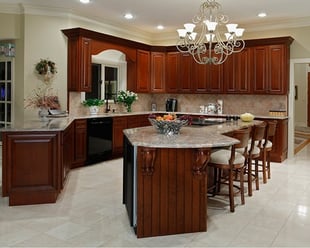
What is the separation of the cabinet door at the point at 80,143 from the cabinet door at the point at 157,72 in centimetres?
268

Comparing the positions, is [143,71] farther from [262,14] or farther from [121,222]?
[121,222]

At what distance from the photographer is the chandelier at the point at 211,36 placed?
4.79 metres

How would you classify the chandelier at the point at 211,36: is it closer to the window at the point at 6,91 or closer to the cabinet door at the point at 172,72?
the cabinet door at the point at 172,72

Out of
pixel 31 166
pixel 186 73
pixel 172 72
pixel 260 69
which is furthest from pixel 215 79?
pixel 31 166

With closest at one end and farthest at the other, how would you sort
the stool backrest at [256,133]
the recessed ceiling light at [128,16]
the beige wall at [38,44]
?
the stool backrest at [256,133] → the beige wall at [38,44] → the recessed ceiling light at [128,16]

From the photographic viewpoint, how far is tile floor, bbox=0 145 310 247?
115 inches

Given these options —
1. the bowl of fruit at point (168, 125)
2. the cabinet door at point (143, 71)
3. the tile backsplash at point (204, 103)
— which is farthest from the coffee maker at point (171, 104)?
the bowl of fruit at point (168, 125)

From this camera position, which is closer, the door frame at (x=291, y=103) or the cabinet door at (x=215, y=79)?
the door frame at (x=291, y=103)

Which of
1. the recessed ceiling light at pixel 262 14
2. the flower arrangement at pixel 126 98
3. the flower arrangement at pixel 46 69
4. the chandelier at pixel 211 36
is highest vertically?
the recessed ceiling light at pixel 262 14

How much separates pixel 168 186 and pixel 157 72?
5.46 metres

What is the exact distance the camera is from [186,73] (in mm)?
7902

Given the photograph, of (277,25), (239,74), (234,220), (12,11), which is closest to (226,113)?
(239,74)

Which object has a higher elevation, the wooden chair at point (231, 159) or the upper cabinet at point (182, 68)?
the upper cabinet at point (182, 68)

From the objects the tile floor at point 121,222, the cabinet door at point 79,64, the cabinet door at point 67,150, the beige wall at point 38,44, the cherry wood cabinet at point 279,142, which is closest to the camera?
the tile floor at point 121,222
